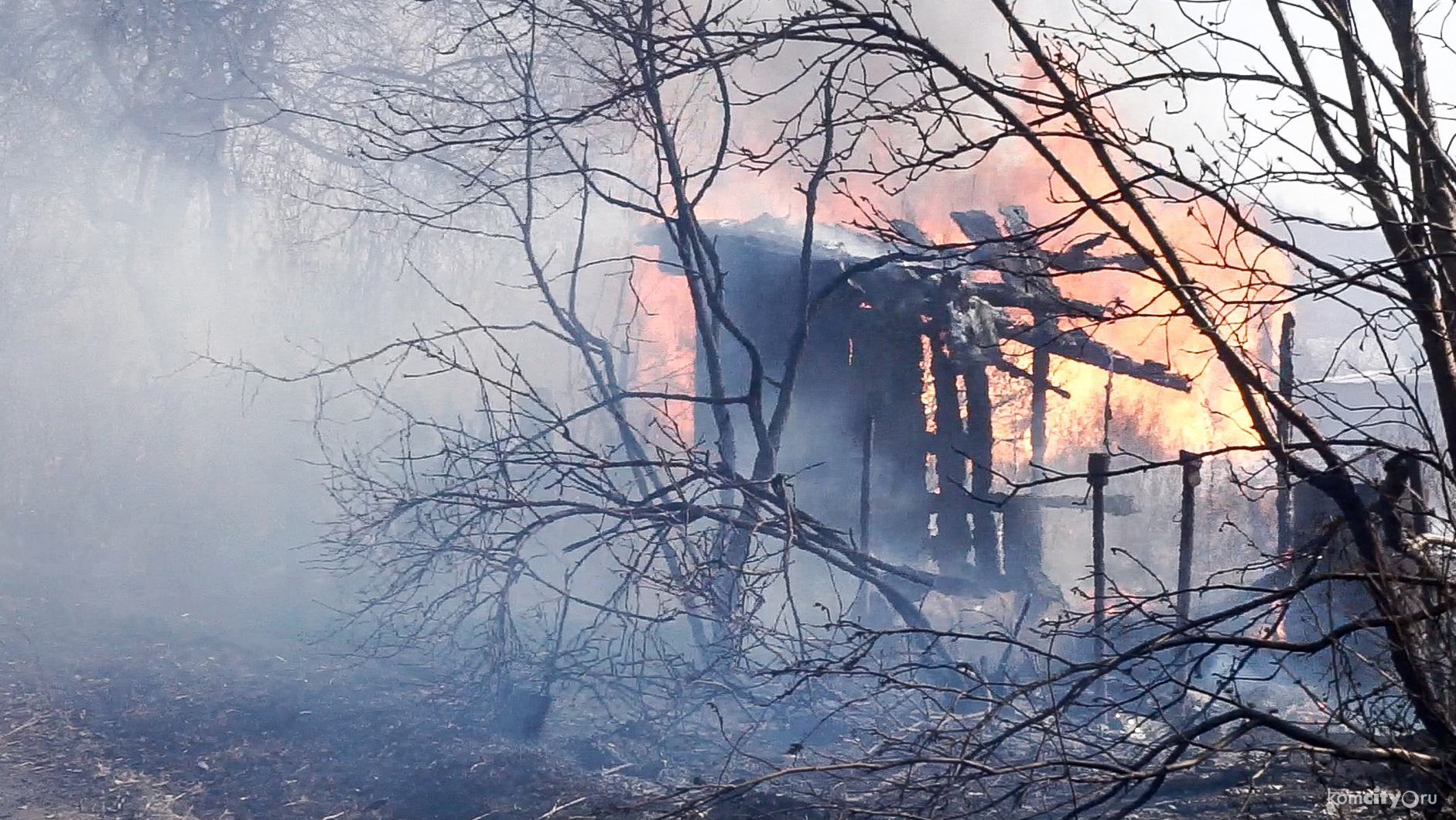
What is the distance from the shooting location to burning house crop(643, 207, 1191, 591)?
1086 centimetres

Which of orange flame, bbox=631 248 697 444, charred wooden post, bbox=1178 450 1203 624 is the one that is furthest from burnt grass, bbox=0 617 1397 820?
orange flame, bbox=631 248 697 444

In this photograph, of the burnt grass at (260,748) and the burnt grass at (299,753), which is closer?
the burnt grass at (299,753)

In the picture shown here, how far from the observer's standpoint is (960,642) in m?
10.6

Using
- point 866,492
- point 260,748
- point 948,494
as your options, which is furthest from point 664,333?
point 260,748

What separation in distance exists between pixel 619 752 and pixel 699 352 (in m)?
7.53

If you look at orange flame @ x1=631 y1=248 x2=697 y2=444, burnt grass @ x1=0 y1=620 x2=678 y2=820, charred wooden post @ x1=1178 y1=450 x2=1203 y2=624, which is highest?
orange flame @ x1=631 y1=248 x2=697 y2=444

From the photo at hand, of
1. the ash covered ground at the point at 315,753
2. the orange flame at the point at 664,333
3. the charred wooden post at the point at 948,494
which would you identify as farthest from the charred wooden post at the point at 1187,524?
the orange flame at the point at 664,333

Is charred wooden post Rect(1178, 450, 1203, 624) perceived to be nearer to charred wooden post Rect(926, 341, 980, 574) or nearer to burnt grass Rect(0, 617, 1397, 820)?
burnt grass Rect(0, 617, 1397, 820)

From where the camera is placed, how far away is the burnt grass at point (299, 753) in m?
6.65

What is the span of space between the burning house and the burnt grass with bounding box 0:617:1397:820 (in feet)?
12.6

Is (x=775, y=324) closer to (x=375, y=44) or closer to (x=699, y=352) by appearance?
(x=699, y=352)

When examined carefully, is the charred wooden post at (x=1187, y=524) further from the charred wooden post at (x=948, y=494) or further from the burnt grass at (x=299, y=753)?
the charred wooden post at (x=948, y=494)

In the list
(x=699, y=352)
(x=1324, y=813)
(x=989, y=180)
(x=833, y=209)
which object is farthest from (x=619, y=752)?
(x=989, y=180)

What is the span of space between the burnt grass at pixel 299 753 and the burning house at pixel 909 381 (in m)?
3.84
